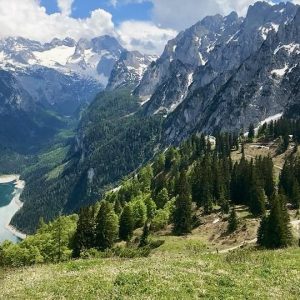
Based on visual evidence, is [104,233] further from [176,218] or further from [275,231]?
[275,231]

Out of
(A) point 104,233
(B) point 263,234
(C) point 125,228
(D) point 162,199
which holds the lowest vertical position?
(B) point 263,234

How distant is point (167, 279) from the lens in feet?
138

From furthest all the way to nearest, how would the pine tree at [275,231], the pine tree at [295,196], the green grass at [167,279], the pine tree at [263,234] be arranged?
the pine tree at [295,196], the pine tree at [263,234], the pine tree at [275,231], the green grass at [167,279]

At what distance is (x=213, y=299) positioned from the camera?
3738 centimetres

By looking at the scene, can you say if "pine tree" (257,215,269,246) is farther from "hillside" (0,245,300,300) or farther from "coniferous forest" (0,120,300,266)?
"hillside" (0,245,300,300)

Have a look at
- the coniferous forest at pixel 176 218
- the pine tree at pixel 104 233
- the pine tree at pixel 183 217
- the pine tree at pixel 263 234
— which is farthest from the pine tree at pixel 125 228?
the pine tree at pixel 263 234

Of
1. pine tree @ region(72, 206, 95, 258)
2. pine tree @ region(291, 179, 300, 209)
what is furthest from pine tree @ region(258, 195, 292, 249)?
pine tree @ region(291, 179, 300, 209)

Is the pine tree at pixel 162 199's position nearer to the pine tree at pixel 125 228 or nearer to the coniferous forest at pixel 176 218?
the coniferous forest at pixel 176 218

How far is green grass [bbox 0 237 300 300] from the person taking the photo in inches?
1516

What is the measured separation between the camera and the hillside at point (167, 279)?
126ft

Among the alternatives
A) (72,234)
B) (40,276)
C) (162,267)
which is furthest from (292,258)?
(72,234)

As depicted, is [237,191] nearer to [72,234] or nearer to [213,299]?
[72,234]

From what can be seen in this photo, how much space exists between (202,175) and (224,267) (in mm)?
85713

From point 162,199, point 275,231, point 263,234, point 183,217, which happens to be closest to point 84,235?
point 183,217
